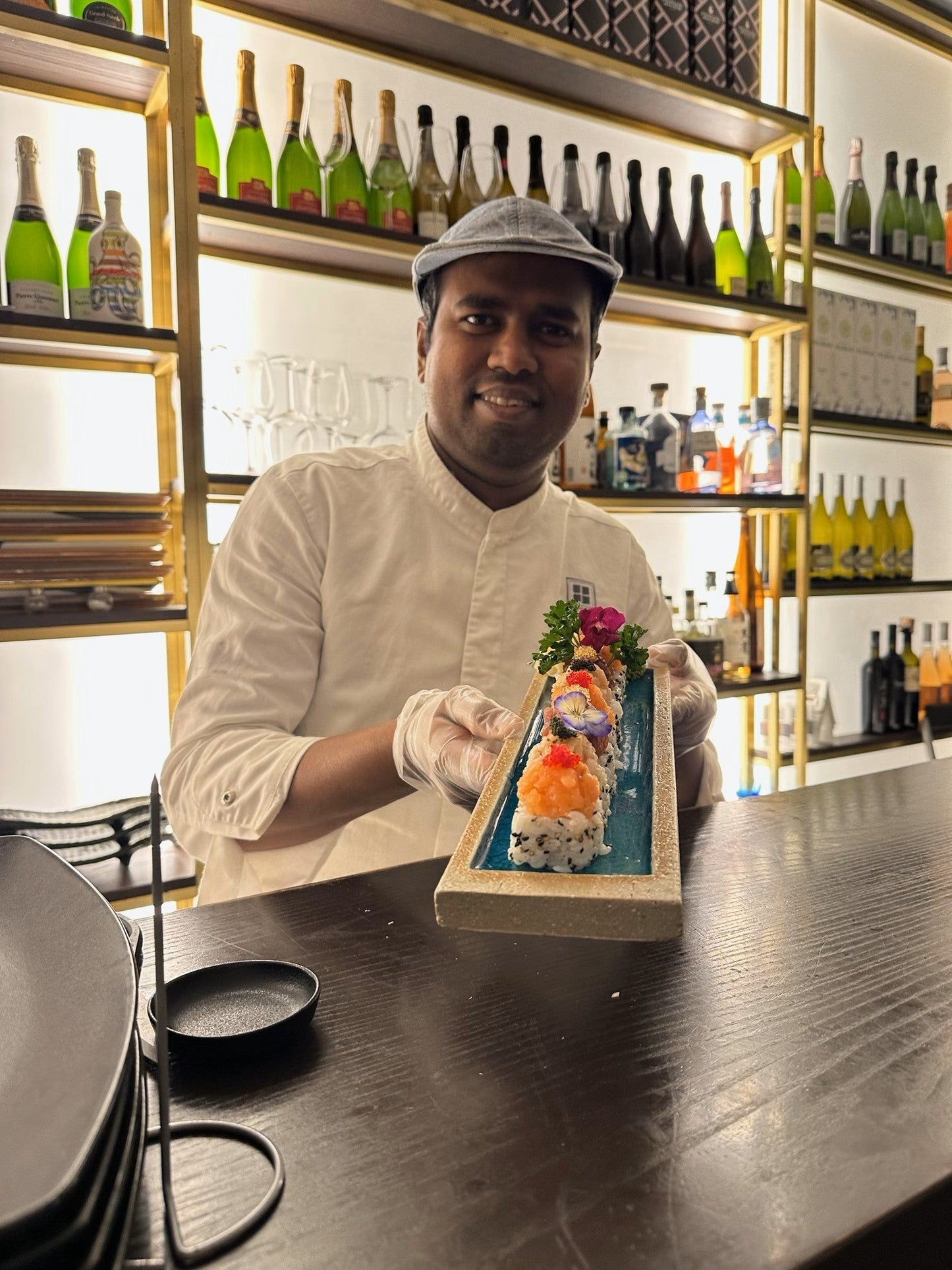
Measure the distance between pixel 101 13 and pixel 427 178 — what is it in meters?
0.84

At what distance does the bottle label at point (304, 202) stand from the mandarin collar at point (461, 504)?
0.82 metres

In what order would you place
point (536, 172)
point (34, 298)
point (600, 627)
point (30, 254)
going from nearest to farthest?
point (600, 627)
point (34, 298)
point (30, 254)
point (536, 172)

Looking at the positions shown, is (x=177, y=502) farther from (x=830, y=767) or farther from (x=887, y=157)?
(x=887, y=157)

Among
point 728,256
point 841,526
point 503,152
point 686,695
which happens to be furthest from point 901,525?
point 686,695

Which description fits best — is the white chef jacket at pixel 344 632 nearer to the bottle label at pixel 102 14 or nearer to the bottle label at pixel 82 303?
the bottle label at pixel 82 303

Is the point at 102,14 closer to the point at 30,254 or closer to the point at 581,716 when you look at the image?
the point at 30,254

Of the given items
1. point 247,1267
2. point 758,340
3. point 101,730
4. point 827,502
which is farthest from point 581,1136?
point 827,502

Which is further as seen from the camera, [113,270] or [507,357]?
[113,270]

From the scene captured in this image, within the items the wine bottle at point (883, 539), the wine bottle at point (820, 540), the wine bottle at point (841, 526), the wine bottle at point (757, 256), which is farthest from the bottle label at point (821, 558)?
the wine bottle at point (757, 256)

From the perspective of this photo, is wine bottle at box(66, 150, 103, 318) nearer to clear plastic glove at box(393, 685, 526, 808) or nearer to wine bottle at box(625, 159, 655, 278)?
clear plastic glove at box(393, 685, 526, 808)

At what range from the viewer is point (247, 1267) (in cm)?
42

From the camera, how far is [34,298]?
1.80 m

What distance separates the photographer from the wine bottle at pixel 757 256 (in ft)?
9.67

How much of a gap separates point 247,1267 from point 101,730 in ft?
6.21
